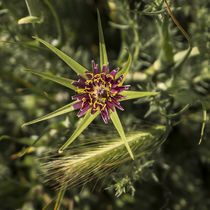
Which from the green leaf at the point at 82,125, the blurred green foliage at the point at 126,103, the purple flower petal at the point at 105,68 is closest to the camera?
the green leaf at the point at 82,125

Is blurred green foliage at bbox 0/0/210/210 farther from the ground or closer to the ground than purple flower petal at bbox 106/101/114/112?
closer to the ground

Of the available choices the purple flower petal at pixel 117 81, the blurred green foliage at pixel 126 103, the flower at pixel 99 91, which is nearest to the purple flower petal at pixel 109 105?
the flower at pixel 99 91

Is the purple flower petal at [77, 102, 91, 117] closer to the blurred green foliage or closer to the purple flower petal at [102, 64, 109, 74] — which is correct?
the purple flower petal at [102, 64, 109, 74]

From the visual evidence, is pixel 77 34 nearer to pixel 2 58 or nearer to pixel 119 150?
pixel 2 58

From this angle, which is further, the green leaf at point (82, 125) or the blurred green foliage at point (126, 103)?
the blurred green foliage at point (126, 103)

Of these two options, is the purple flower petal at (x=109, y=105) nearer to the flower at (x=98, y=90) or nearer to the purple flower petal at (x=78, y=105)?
the flower at (x=98, y=90)

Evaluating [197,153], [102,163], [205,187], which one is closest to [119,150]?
[102,163]

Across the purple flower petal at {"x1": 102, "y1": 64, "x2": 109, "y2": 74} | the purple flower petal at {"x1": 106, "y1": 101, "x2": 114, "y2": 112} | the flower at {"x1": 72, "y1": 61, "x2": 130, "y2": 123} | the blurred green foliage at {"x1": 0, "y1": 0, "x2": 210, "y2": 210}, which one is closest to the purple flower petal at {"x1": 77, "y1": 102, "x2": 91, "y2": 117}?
the flower at {"x1": 72, "y1": 61, "x2": 130, "y2": 123}
